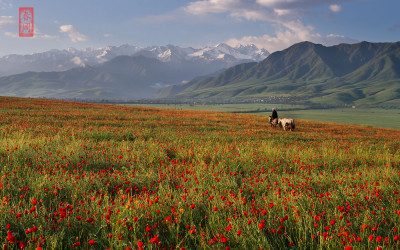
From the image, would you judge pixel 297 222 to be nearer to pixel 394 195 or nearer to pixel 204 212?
pixel 204 212

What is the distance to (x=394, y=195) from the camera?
6902mm

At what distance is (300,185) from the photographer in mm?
7555

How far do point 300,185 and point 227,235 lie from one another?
12.7ft

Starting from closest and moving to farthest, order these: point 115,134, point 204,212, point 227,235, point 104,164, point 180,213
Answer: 1. point 227,235
2. point 180,213
3. point 204,212
4. point 104,164
5. point 115,134

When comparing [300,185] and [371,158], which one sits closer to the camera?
[300,185]

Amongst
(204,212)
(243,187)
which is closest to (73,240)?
(204,212)

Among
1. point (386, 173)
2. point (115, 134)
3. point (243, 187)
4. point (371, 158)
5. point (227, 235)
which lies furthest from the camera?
point (115, 134)

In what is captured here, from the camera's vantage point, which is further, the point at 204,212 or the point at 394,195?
the point at 394,195

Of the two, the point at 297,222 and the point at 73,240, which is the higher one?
the point at 297,222

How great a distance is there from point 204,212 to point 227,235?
117 cm

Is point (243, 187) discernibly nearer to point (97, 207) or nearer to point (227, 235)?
point (227, 235)

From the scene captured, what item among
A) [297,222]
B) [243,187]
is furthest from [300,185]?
[297,222]

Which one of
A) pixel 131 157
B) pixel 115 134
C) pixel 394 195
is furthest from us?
pixel 115 134

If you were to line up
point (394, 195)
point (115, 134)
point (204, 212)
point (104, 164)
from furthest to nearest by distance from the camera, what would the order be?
point (115, 134), point (104, 164), point (394, 195), point (204, 212)
